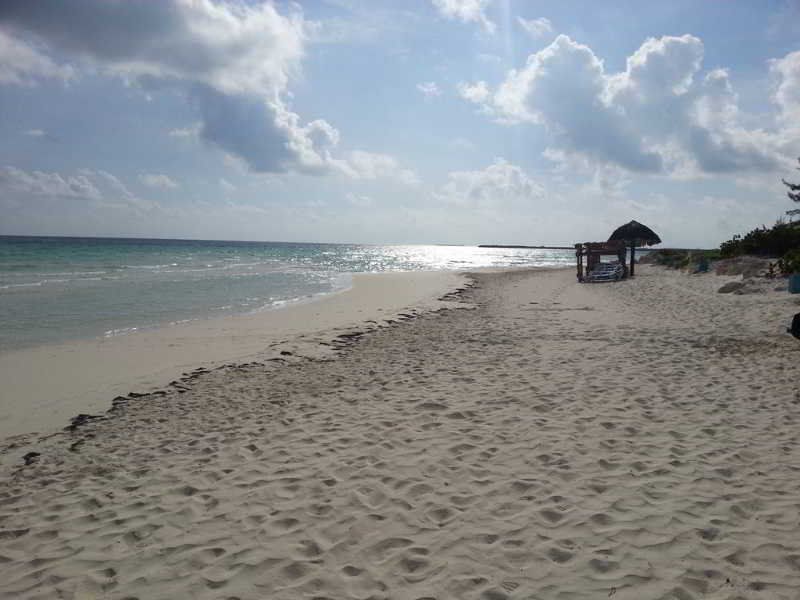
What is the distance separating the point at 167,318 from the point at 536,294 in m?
14.1

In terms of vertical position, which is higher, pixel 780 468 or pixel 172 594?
pixel 780 468

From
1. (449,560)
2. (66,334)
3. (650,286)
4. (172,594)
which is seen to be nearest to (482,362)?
(449,560)

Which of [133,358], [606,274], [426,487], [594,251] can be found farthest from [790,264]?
[133,358]

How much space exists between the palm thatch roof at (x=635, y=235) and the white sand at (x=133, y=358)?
1914cm

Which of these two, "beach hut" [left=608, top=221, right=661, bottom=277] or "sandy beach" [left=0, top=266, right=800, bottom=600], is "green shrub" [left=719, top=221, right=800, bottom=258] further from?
"sandy beach" [left=0, top=266, right=800, bottom=600]

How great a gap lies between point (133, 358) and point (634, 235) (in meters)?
27.2

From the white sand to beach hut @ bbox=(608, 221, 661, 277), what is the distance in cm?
1913

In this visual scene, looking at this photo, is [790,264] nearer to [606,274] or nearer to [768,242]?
[606,274]

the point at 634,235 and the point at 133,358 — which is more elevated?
the point at 634,235

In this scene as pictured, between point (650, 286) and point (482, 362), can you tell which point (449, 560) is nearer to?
point (482, 362)

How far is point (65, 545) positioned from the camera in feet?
11.3

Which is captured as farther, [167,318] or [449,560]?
[167,318]

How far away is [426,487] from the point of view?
411 cm

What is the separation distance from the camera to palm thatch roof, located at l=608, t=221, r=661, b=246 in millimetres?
27767
